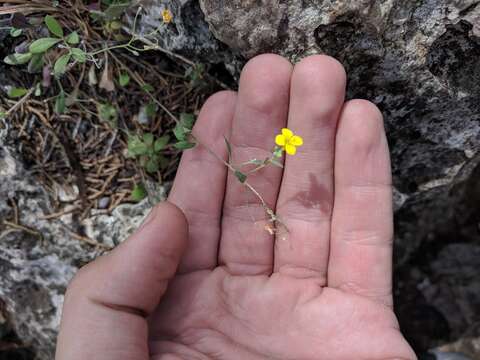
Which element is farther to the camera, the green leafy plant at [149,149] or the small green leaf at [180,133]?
the green leafy plant at [149,149]

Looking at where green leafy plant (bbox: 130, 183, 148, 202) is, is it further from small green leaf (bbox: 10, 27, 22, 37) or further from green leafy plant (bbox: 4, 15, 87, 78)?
small green leaf (bbox: 10, 27, 22, 37)

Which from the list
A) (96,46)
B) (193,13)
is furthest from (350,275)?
(96,46)

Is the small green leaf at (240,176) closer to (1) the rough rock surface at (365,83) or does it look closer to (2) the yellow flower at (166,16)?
(1) the rough rock surface at (365,83)

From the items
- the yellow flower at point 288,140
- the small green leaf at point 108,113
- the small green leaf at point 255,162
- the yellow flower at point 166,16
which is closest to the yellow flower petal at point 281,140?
the yellow flower at point 288,140

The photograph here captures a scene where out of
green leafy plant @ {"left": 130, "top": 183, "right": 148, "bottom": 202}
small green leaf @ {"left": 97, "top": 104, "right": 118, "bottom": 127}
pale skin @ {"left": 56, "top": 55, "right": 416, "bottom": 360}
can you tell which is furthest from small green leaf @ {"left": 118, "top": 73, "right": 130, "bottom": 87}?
green leafy plant @ {"left": 130, "top": 183, "right": 148, "bottom": 202}

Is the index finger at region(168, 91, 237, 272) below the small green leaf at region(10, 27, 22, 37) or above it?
below

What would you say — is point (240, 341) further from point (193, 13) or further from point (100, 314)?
point (193, 13)
